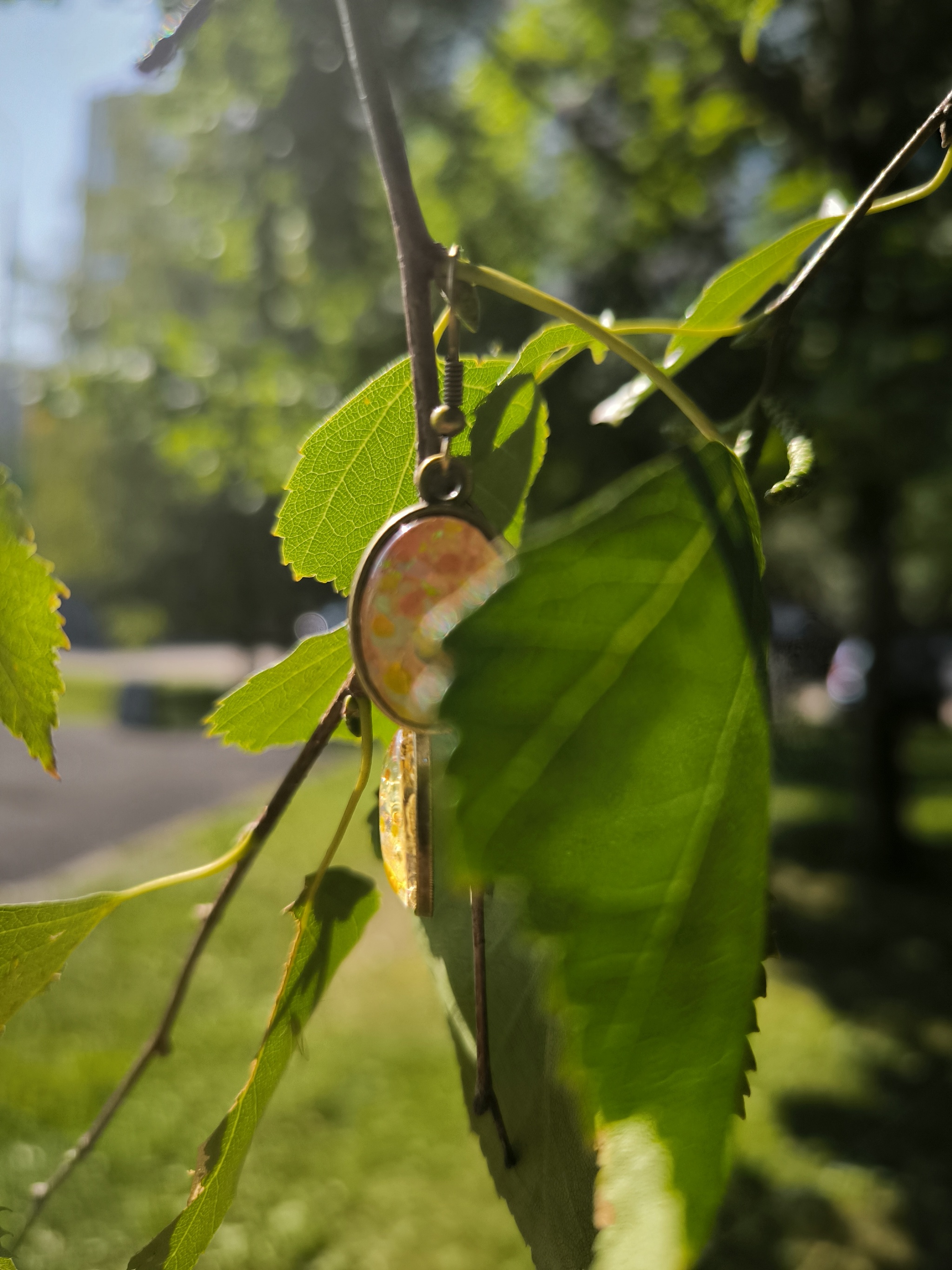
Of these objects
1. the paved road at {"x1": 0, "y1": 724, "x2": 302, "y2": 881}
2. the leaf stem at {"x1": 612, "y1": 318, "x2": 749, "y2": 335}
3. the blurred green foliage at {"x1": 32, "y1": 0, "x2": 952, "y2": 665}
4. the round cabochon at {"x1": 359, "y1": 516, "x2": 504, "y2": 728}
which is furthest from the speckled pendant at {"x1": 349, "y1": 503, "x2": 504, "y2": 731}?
the paved road at {"x1": 0, "y1": 724, "x2": 302, "y2": 881}

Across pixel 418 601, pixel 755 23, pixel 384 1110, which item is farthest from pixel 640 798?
pixel 384 1110

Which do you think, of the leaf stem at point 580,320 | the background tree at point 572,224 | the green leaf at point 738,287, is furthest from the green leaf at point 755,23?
the background tree at point 572,224

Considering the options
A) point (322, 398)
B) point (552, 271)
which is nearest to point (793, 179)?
point (552, 271)

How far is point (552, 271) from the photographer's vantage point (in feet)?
10.3

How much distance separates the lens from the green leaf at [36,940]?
0.95 feet

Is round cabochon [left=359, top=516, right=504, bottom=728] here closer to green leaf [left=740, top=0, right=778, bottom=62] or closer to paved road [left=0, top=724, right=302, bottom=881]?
green leaf [left=740, top=0, right=778, bottom=62]

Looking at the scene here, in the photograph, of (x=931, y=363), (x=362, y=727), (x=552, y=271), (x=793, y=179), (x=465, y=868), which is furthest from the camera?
(x=552, y=271)

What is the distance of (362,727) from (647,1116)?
0.13m

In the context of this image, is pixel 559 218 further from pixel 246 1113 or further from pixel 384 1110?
pixel 246 1113

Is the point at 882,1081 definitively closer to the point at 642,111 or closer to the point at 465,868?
the point at 642,111

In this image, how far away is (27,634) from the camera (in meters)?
0.28

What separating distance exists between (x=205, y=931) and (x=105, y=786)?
20.9 feet

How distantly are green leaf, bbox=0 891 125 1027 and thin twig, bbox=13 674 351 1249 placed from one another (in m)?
0.03

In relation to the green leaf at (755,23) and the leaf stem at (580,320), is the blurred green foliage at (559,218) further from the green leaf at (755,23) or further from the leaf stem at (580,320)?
the leaf stem at (580,320)
